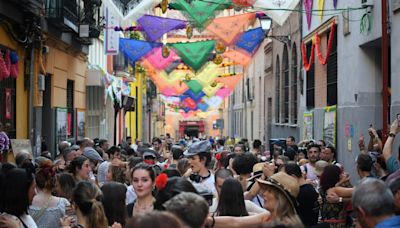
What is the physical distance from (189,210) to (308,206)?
9.55 feet

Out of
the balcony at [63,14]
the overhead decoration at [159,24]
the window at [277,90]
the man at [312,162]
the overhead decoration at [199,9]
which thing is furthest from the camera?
the window at [277,90]

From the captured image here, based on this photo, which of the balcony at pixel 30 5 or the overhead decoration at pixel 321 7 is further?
Result: the overhead decoration at pixel 321 7

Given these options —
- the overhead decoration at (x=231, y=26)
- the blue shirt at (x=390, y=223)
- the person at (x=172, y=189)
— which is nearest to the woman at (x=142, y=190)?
the person at (x=172, y=189)

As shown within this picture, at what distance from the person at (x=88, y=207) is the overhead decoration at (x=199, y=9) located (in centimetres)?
1375

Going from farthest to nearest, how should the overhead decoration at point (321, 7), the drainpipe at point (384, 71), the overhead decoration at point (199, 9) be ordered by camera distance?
the overhead decoration at point (321, 7), the overhead decoration at point (199, 9), the drainpipe at point (384, 71)

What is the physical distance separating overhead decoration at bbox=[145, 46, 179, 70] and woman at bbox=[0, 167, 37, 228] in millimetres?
20769

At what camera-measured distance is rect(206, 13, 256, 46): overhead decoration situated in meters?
22.0

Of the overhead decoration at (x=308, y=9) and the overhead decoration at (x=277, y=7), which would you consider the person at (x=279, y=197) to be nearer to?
the overhead decoration at (x=277, y=7)

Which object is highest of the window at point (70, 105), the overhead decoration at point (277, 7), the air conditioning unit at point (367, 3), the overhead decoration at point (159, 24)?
the overhead decoration at point (159, 24)

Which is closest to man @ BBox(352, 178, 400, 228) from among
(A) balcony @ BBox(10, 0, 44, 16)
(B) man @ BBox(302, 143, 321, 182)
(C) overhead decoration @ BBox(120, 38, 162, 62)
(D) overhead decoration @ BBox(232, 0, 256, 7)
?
(B) man @ BBox(302, 143, 321, 182)

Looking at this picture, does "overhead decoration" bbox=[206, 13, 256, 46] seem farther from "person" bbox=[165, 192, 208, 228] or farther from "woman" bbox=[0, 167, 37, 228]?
"person" bbox=[165, 192, 208, 228]

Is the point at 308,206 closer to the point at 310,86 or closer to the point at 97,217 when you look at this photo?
the point at 97,217

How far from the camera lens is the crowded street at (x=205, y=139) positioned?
587cm

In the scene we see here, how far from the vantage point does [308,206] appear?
7199 millimetres
